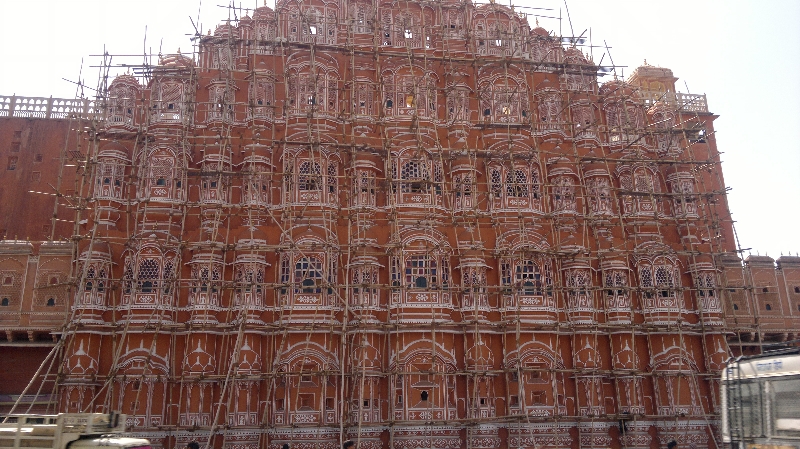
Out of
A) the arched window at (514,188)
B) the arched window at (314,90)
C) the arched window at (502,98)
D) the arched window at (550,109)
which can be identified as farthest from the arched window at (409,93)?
the arched window at (550,109)

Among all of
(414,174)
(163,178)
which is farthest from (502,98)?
(163,178)

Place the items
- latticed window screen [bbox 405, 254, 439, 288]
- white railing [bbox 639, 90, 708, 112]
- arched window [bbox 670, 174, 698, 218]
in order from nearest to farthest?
latticed window screen [bbox 405, 254, 439, 288]
arched window [bbox 670, 174, 698, 218]
white railing [bbox 639, 90, 708, 112]

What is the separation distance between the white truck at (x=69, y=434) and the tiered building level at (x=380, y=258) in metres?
7.73

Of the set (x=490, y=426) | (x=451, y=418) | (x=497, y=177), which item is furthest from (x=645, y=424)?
(x=497, y=177)

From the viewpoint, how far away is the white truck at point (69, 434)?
1166 centimetres

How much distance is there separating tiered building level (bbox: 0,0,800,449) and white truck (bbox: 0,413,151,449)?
7.73m

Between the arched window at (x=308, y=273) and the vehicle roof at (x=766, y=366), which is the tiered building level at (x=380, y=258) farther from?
the vehicle roof at (x=766, y=366)

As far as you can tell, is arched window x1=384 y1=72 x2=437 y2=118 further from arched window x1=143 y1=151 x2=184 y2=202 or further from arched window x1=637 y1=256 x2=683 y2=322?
arched window x1=637 y1=256 x2=683 y2=322

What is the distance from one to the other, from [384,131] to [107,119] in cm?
1131

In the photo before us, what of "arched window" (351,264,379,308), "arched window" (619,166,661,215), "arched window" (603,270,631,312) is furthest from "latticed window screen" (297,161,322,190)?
"arched window" (619,166,661,215)

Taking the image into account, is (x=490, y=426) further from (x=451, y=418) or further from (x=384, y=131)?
(x=384, y=131)

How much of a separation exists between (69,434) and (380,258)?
13.3 meters

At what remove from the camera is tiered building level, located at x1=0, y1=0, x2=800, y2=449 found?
2183cm

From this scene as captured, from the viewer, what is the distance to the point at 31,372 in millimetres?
23750
